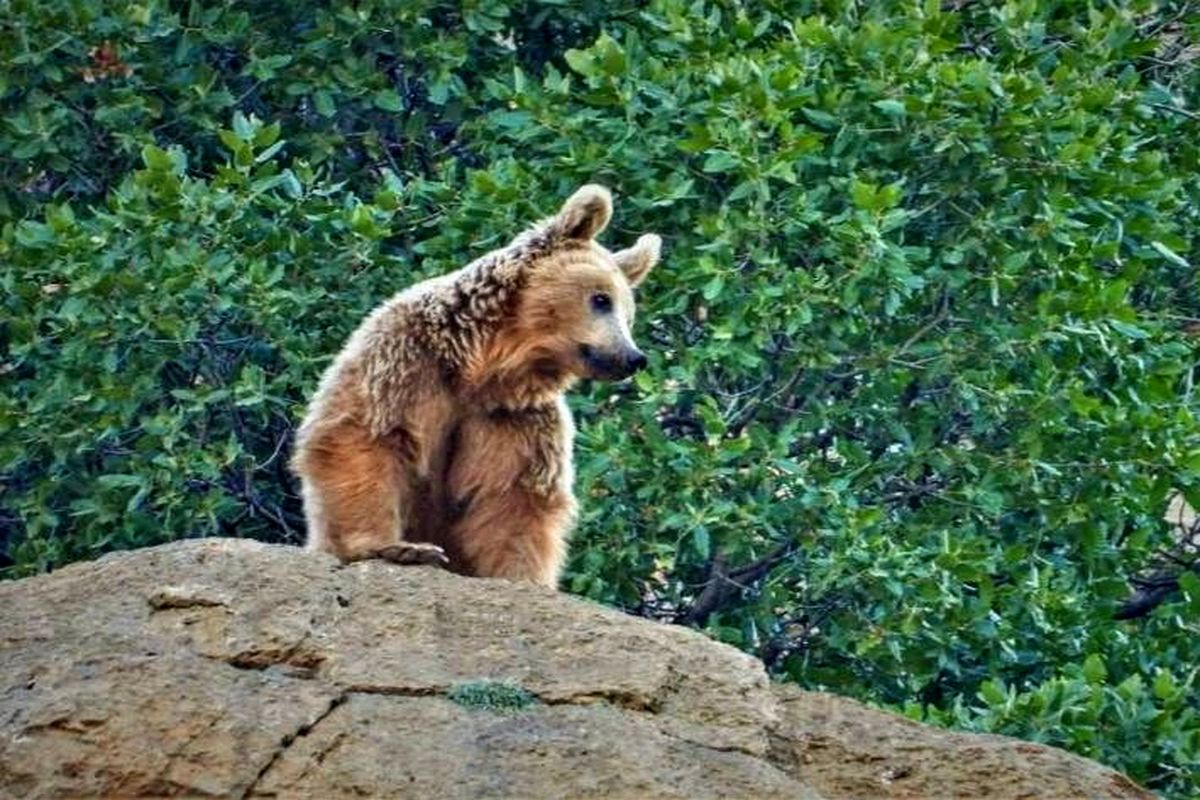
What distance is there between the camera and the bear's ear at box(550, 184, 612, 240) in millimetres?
8500

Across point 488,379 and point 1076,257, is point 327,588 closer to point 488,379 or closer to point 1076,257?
point 488,379

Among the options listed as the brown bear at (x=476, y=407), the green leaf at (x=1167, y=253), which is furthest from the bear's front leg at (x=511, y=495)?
the green leaf at (x=1167, y=253)

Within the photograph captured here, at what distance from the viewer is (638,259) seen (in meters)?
8.80

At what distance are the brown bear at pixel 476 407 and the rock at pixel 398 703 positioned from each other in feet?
2.58

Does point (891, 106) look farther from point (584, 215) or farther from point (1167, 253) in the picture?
point (584, 215)

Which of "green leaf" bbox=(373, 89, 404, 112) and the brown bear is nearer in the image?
the brown bear

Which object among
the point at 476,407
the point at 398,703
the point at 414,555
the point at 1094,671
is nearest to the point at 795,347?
the point at 1094,671

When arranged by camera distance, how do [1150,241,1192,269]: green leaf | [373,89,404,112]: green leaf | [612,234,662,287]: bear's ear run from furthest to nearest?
[373,89,404,112]: green leaf
[1150,241,1192,269]: green leaf
[612,234,662,287]: bear's ear

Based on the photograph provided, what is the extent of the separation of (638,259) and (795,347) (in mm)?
1513

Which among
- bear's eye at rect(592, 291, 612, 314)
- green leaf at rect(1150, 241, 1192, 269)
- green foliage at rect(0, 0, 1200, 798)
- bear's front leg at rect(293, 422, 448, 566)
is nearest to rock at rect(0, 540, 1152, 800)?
bear's front leg at rect(293, 422, 448, 566)

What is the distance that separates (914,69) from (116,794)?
5209 millimetres

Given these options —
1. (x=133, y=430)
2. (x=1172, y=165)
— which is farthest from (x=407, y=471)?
(x=1172, y=165)

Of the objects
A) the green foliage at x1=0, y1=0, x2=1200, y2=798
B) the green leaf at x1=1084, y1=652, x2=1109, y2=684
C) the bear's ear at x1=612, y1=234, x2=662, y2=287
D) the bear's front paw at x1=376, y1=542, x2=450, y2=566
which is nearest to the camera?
the bear's front paw at x1=376, y1=542, x2=450, y2=566

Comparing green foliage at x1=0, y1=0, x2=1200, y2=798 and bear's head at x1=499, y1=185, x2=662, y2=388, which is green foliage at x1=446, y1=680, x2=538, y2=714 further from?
green foliage at x1=0, y1=0, x2=1200, y2=798
